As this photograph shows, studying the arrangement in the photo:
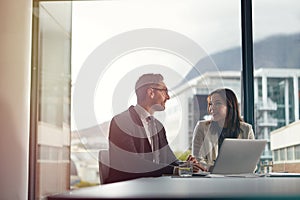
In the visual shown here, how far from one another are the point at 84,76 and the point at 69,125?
16.3 inches

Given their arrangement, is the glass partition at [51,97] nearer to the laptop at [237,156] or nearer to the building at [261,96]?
the building at [261,96]

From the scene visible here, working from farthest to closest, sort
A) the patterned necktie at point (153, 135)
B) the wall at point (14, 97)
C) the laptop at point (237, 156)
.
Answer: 1. the wall at point (14, 97)
2. the patterned necktie at point (153, 135)
3. the laptop at point (237, 156)

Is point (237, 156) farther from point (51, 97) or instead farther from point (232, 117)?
point (51, 97)

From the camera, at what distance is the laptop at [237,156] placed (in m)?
2.25

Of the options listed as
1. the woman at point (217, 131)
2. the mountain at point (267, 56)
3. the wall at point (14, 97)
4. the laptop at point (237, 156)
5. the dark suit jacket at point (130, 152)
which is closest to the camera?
the laptop at point (237, 156)

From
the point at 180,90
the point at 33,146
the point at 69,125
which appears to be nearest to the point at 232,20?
the point at 180,90

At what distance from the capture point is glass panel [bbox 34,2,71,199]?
4.27 meters

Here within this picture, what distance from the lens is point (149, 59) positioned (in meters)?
4.29

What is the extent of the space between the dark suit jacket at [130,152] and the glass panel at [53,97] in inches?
54.9

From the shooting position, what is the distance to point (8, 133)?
3.96 meters

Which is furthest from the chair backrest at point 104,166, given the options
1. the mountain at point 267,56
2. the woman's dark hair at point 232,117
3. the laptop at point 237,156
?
the mountain at point 267,56

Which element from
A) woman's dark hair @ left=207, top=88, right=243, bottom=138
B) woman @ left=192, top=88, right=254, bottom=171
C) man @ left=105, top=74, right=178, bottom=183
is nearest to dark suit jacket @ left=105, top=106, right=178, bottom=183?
man @ left=105, top=74, right=178, bottom=183

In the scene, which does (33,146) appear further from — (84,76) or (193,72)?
(193,72)

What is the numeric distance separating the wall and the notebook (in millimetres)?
2076
